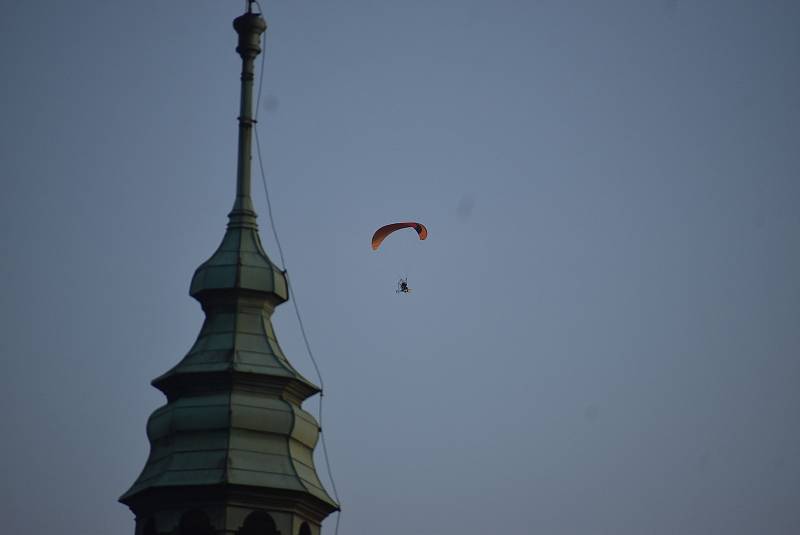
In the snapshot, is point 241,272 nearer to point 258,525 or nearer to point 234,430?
point 234,430

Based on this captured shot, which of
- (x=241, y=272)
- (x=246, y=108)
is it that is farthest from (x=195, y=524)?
(x=246, y=108)

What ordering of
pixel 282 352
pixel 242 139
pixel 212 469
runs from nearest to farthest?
pixel 212 469 < pixel 282 352 < pixel 242 139

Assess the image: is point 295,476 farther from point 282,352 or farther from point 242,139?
point 242,139

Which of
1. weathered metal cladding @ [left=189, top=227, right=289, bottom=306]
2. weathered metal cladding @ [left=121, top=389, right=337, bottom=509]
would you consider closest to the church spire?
weathered metal cladding @ [left=189, top=227, right=289, bottom=306]

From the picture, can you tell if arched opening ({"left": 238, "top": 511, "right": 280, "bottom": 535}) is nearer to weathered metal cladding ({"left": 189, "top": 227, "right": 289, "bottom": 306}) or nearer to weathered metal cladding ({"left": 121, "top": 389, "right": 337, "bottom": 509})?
weathered metal cladding ({"left": 121, "top": 389, "right": 337, "bottom": 509})

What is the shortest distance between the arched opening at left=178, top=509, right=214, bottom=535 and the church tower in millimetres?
62

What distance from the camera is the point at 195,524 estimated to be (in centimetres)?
9406

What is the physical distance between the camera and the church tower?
304 ft

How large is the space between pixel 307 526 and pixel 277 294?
11.7 meters

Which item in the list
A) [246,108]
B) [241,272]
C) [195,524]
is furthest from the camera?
[246,108]

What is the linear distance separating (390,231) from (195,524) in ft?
79.4

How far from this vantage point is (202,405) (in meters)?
95.4

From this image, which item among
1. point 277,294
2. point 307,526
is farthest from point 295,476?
point 277,294

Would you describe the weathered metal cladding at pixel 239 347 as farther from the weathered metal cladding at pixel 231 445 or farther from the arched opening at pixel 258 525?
the arched opening at pixel 258 525
